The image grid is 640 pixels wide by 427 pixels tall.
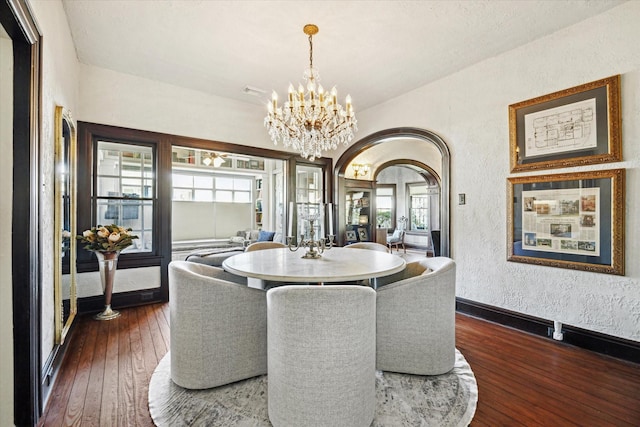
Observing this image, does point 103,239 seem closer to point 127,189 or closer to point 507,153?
point 127,189

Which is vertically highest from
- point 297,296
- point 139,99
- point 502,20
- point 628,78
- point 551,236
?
point 502,20

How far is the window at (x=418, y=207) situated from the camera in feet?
33.1

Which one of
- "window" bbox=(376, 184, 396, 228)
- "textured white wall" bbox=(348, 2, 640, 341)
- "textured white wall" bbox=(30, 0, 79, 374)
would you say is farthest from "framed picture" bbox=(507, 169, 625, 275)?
"window" bbox=(376, 184, 396, 228)

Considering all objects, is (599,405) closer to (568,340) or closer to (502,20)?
(568,340)

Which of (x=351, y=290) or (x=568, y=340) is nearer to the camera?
(x=351, y=290)

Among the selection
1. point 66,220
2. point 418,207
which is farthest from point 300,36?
point 418,207

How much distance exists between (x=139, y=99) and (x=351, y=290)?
3.84 m

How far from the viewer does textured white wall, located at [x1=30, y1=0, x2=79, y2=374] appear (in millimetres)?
1802

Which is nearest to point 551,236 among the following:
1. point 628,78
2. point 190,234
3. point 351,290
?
point 628,78

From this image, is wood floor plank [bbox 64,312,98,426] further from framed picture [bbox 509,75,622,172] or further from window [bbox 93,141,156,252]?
framed picture [bbox 509,75,622,172]

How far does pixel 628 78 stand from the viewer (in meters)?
2.40

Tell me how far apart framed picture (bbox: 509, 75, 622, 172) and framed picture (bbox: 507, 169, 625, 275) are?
16 centimetres

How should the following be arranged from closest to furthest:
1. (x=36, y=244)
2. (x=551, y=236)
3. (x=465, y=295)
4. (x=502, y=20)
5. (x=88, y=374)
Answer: (x=36, y=244)
(x=88, y=374)
(x=502, y=20)
(x=551, y=236)
(x=465, y=295)

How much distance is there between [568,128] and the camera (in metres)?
2.70
